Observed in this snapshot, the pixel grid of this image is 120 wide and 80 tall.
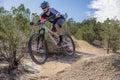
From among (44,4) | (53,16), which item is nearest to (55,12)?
(53,16)

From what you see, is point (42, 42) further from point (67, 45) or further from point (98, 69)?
point (98, 69)

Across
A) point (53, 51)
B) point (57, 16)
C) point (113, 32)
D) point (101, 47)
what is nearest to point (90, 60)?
point (57, 16)

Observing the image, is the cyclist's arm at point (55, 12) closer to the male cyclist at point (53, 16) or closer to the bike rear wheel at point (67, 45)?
the male cyclist at point (53, 16)

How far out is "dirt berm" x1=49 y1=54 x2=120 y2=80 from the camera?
15828 mm

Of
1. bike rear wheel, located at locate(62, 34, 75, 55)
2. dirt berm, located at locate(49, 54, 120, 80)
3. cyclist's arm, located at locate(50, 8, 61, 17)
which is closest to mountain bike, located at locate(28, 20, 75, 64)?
bike rear wheel, located at locate(62, 34, 75, 55)

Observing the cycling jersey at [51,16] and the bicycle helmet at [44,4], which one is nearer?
the bicycle helmet at [44,4]

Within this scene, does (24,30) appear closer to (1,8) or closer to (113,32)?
(1,8)

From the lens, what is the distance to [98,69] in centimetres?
1608

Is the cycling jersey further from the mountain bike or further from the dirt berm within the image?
the dirt berm

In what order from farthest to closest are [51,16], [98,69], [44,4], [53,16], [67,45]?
[98,69] < [67,45] < [53,16] < [51,16] < [44,4]

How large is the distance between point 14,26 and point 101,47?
21736 millimetres

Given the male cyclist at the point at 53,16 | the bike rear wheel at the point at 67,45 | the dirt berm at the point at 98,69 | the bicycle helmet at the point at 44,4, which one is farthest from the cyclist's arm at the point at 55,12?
the dirt berm at the point at 98,69

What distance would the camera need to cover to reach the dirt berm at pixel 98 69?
15.8m

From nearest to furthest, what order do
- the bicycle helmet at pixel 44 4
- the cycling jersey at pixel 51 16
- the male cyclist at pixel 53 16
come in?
the bicycle helmet at pixel 44 4
the male cyclist at pixel 53 16
the cycling jersey at pixel 51 16
